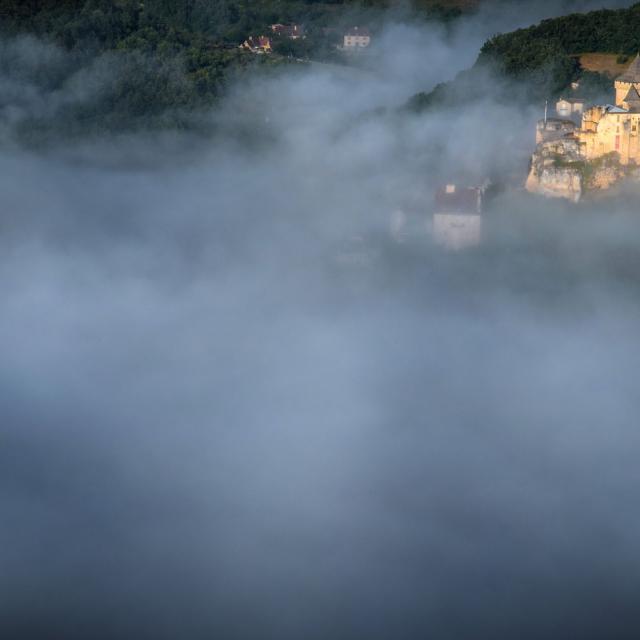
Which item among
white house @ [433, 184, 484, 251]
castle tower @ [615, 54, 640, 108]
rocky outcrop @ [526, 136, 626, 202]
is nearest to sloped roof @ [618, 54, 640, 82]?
castle tower @ [615, 54, 640, 108]

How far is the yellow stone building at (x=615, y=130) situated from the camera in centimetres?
4150

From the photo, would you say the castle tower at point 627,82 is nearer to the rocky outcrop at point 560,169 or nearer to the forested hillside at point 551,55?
the rocky outcrop at point 560,169

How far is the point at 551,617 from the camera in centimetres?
3488

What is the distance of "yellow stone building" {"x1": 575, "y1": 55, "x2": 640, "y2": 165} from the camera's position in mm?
41500

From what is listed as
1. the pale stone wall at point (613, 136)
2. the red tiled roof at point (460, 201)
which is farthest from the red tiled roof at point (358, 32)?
the pale stone wall at point (613, 136)

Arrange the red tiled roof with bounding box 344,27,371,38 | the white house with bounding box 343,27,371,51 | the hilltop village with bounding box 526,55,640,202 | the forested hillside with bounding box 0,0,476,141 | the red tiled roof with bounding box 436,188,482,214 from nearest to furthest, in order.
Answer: the hilltop village with bounding box 526,55,640,202 < the red tiled roof with bounding box 436,188,482,214 < the forested hillside with bounding box 0,0,476,141 < the white house with bounding box 343,27,371,51 < the red tiled roof with bounding box 344,27,371,38

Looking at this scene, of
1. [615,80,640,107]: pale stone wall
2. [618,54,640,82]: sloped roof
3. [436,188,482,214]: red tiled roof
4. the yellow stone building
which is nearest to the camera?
the yellow stone building

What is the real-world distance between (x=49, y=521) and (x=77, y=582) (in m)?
3.34

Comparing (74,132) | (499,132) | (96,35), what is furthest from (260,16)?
(499,132)

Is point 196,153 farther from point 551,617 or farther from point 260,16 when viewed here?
point 551,617

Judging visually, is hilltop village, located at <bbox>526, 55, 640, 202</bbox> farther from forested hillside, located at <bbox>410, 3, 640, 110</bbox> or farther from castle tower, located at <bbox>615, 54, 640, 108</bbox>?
forested hillside, located at <bbox>410, 3, 640, 110</bbox>

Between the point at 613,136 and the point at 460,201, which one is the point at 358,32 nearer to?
the point at 460,201

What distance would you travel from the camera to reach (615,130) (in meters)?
41.8

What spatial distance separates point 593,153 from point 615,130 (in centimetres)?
98
